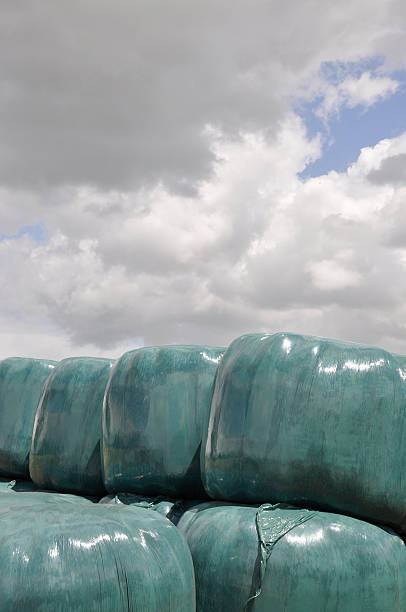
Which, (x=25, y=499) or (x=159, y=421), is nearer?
(x=25, y=499)

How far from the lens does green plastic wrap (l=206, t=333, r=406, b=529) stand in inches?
147

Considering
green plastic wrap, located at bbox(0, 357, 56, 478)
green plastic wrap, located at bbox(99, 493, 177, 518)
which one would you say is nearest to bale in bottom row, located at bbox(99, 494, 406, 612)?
green plastic wrap, located at bbox(99, 493, 177, 518)

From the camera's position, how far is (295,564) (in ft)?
11.2

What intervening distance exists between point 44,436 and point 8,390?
87 centimetres

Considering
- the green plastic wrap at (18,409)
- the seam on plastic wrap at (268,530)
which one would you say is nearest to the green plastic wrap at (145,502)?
the seam on plastic wrap at (268,530)

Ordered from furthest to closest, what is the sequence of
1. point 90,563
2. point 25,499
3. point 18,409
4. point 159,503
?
point 18,409 < point 159,503 < point 25,499 < point 90,563

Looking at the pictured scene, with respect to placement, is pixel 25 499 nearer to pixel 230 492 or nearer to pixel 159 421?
pixel 159 421

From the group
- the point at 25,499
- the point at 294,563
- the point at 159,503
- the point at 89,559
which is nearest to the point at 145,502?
the point at 159,503

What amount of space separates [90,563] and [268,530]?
992 millimetres

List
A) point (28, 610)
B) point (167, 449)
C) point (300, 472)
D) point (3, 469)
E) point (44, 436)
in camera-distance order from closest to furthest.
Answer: point (28, 610) → point (300, 472) → point (167, 449) → point (44, 436) → point (3, 469)

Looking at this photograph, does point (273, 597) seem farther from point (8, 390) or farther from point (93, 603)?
point (8, 390)

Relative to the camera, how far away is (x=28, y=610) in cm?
273

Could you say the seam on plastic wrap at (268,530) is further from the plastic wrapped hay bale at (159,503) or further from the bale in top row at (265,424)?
the plastic wrapped hay bale at (159,503)

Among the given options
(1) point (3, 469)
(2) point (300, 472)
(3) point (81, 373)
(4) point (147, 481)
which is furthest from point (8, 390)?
(2) point (300, 472)
